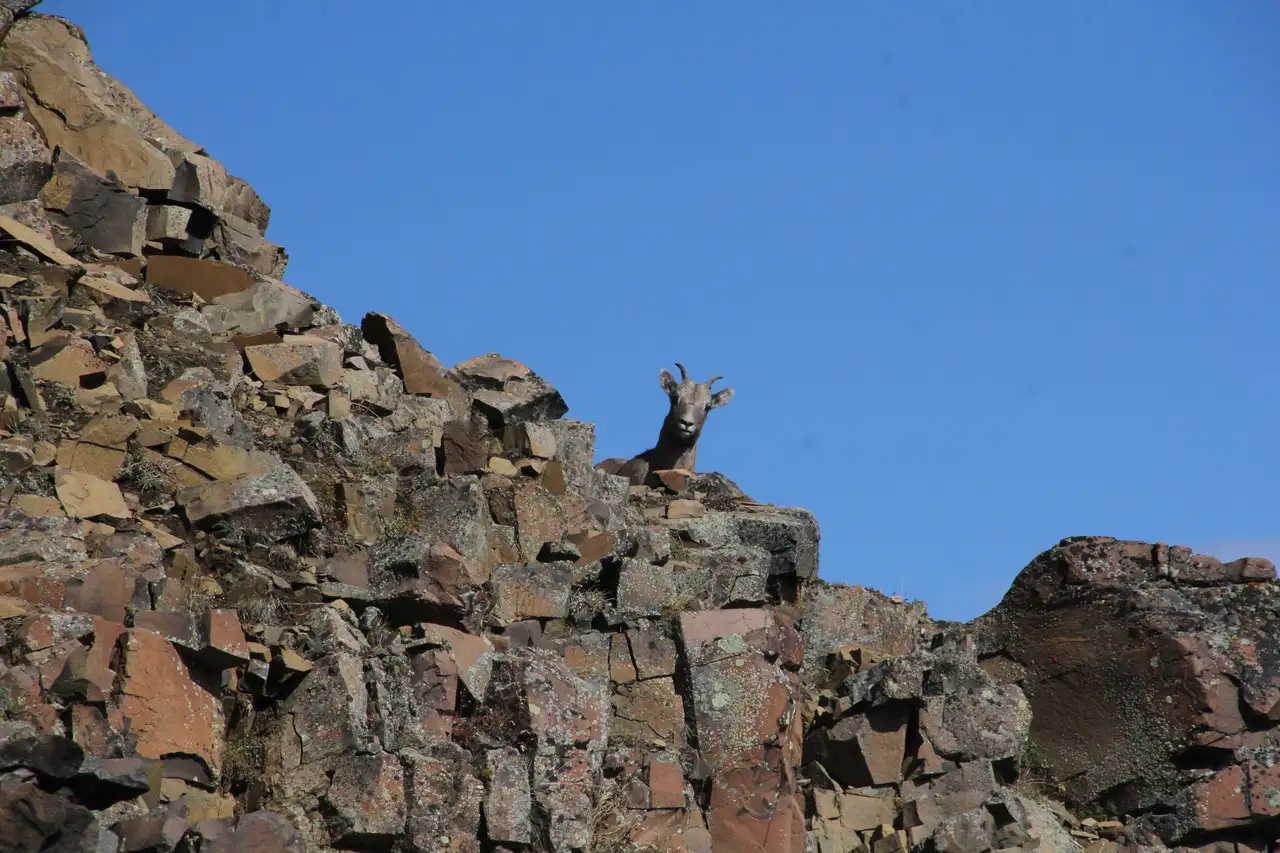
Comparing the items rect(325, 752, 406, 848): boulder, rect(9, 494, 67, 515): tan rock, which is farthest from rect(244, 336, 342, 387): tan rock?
rect(325, 752, 406, 848): boulder

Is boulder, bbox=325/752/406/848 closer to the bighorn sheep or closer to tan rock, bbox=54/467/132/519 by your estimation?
tan rock, bbox=54/467/132/519

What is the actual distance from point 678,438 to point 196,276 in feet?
27.3

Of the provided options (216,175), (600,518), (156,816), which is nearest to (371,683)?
(156,816)

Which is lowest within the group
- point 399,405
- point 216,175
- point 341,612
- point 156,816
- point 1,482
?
point 156,816

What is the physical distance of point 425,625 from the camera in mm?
15789

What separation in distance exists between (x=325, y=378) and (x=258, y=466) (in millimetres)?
3137

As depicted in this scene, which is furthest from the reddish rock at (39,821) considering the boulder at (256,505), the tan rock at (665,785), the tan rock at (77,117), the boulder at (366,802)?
the tan rock at (77,117)

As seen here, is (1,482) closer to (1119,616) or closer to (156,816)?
(156,816)

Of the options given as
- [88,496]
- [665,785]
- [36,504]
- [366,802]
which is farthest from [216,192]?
[366,802]

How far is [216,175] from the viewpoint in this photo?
2245cm

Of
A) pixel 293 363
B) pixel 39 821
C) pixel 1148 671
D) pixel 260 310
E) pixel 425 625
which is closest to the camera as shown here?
pixel 39 821

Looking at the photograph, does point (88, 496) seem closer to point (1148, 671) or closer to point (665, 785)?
point (665, 785)

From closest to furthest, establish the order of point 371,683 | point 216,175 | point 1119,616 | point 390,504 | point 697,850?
point 371,683, point 697,850, point 390,504, point 1119,616, point 216,175

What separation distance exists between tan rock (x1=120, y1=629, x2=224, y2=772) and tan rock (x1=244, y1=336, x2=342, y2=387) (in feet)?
21.3
